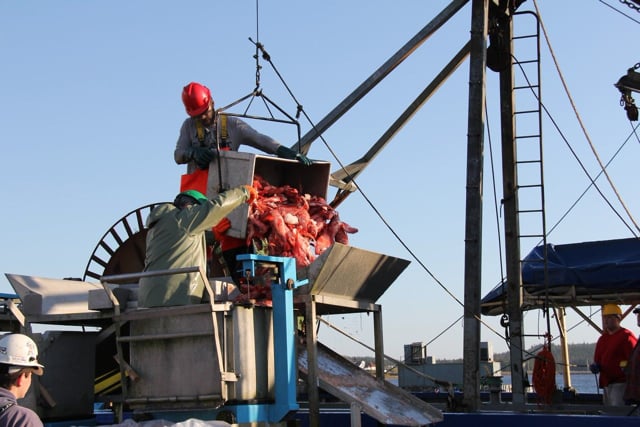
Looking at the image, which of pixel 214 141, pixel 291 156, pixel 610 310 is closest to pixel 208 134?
pixel 214 141

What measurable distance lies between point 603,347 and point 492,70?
5672 millimetres

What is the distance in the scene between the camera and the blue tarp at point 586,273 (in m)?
18.2

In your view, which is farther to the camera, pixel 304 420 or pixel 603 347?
pixel 603 347

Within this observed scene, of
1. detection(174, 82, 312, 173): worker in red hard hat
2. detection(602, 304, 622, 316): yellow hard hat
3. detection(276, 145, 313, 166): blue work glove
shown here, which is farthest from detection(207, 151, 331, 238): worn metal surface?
detection(602, 304, 622, 316): yellow hard hat

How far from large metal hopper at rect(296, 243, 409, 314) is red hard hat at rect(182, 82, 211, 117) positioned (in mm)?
3043

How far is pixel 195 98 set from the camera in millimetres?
11438

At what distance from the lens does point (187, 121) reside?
11.8 metres

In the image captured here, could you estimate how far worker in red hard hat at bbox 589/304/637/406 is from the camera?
12.5 m

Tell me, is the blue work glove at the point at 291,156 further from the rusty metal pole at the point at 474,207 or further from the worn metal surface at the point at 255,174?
the rusty metal pole at the point at 474,207

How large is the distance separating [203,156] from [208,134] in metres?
0.86

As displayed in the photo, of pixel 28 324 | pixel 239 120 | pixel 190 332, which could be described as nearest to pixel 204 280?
pixel 190 332

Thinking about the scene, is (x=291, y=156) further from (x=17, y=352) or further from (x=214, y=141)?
(x=17, y=352)

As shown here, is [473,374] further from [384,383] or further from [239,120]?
[239,120]

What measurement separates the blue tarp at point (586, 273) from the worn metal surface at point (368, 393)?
8155mm
